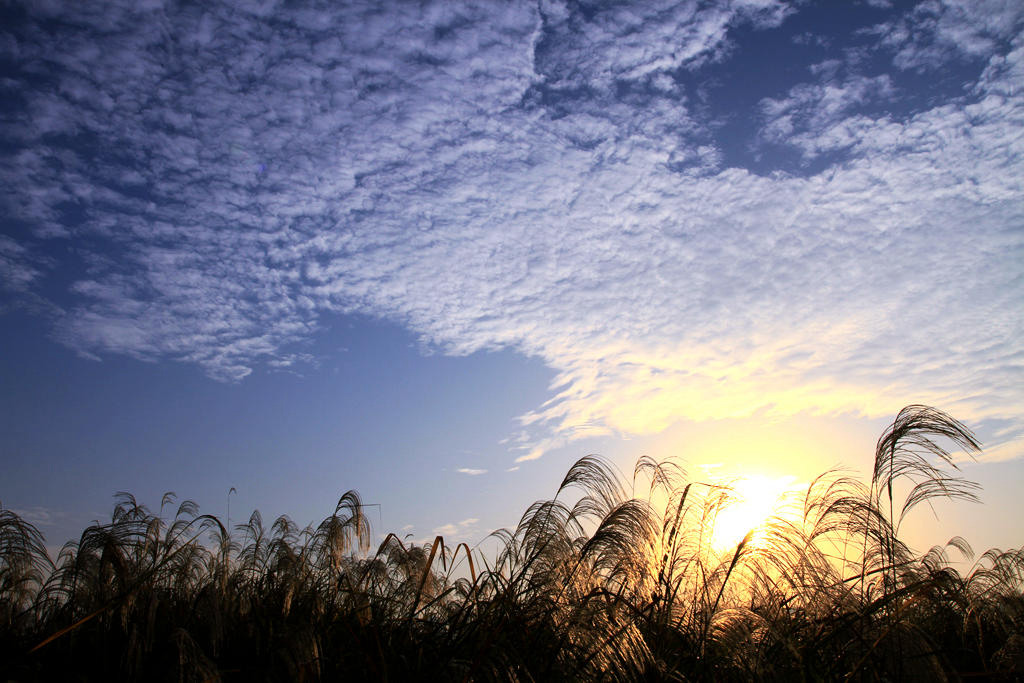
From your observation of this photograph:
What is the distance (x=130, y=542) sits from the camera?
5.27m

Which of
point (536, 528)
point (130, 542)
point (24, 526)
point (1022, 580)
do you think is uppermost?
point (24, 526)

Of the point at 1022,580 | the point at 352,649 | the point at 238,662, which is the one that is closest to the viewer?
the point at 352,649

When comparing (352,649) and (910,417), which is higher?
(910,417)

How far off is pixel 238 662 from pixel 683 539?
14.0 feet

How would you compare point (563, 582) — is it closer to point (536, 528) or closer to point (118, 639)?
point (536, 528)

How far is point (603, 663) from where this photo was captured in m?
4.46

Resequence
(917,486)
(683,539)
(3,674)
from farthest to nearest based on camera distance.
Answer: (683,539) → (917,486) → (3,674)

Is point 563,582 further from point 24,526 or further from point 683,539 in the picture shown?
point 24,526

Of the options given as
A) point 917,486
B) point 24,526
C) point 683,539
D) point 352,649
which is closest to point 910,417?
point 917,486

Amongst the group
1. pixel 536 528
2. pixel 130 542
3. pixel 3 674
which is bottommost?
pixel 3 674

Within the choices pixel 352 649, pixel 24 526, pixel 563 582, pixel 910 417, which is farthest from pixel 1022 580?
pixel 24 526

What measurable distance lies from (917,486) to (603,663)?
315cm

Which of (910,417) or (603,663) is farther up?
(910,417)

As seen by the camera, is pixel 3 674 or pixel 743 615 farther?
pixel 743 615
